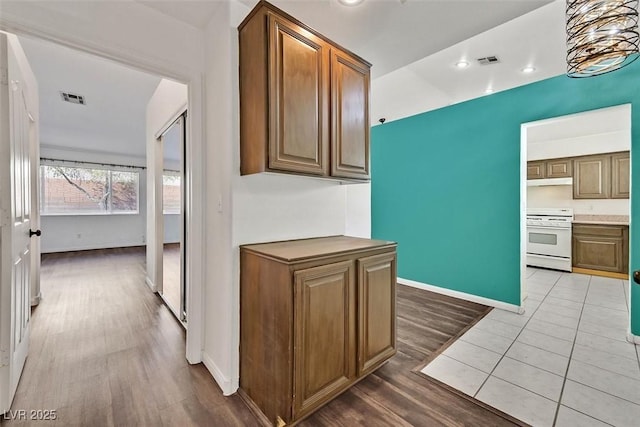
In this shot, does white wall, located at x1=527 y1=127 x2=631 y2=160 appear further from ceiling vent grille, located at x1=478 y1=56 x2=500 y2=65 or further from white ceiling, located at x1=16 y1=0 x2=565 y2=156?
ceiling vent grille, located at x1=478 y1=56 x2=500 y2=65

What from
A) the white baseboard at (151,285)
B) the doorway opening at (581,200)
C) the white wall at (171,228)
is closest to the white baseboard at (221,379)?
the white baseboard at (151,285)

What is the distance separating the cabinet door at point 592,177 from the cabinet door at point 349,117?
214 inches

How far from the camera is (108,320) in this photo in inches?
112

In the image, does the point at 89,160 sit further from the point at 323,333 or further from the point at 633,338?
the point at 633,338

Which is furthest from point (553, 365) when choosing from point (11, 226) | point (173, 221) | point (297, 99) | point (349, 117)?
point (173, 221)

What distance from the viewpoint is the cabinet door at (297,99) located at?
1528 mm

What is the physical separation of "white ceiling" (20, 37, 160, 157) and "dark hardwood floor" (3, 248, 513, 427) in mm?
2307

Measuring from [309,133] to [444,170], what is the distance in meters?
2.76

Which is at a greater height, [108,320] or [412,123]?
[412,123]

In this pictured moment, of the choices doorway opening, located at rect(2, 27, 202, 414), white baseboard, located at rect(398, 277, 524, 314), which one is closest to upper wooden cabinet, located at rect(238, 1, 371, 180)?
doorway opening, located at rect(2, 27, 202, 414)

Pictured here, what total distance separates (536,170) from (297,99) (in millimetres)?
6110

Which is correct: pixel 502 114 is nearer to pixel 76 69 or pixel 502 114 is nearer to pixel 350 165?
pixel 350 165

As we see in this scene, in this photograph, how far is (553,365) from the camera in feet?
6.81

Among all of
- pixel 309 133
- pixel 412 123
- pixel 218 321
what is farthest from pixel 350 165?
pixel 412 123
